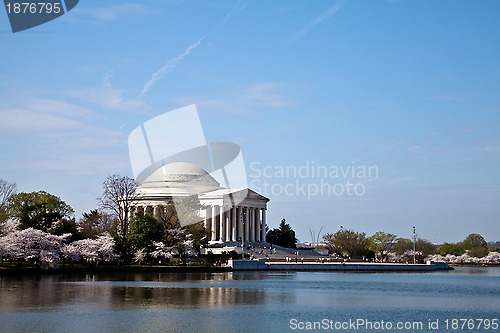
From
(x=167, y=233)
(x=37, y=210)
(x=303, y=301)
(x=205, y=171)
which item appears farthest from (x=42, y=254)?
(x=205, y=171)

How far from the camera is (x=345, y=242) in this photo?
163375 mm

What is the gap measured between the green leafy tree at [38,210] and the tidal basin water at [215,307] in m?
32.5

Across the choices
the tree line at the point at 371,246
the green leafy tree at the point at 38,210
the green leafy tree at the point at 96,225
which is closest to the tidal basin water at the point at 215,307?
the green leafy tree at the point at 38,210

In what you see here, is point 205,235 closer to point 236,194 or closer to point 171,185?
point 236,194

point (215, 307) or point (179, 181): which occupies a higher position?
point (179, 181)

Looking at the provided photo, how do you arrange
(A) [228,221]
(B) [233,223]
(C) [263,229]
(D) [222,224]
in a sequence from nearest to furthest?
(A) [228,221]
(D) [222,224]
(B) [233,223]
(C) [263,229]

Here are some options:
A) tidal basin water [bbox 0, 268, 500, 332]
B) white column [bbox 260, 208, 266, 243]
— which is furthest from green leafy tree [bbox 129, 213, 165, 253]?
white column [bbox 260, 208, 266, 243]

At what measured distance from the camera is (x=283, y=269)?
11556 cm

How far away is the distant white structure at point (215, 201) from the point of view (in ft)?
535

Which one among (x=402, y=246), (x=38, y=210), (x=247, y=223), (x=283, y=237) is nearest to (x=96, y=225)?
(x=38, y=210)

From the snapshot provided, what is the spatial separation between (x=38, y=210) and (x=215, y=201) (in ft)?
201

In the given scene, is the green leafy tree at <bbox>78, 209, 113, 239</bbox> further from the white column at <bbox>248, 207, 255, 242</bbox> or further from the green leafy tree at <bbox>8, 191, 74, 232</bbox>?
the white column at <bbox>248, 207, 255, 242</bbox>

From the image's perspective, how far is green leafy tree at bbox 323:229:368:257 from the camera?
163 metres

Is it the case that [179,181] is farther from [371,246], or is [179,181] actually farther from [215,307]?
[215,307]
